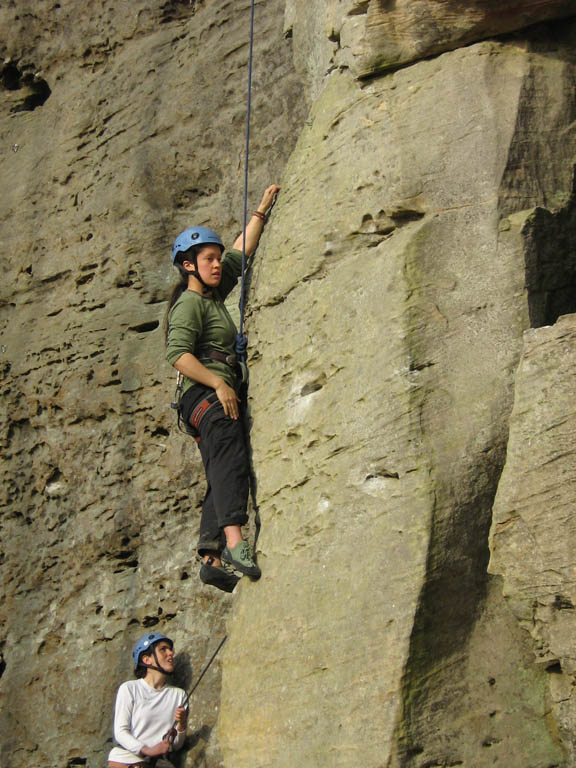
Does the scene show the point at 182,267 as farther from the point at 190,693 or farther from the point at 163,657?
the point at 190,693

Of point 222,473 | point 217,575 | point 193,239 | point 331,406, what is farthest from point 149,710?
point 193,239

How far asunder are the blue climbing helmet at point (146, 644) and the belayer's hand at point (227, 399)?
4.24ft

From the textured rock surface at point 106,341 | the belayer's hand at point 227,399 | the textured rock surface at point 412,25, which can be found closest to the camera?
the textured rock surface at point 412,25

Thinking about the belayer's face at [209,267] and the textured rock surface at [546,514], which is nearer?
the textured rock surface at [546,514]

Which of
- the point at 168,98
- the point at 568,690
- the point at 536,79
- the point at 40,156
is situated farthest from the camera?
the point at 40,156

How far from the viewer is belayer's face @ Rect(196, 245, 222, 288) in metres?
5.44

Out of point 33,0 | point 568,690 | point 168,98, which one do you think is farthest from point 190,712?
point 33,0

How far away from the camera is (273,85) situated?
6766 millimetres

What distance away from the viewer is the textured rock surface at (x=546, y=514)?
3959 mm

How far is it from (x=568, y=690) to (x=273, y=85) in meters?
4.20

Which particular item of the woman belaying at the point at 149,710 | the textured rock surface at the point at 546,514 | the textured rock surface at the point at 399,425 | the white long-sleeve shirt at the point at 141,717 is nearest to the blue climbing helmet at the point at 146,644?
the woman belaying at the point at 149,710

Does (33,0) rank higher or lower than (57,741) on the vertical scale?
higher

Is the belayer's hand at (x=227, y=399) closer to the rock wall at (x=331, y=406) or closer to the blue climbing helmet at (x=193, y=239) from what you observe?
the rock wall at (x=331, y=406)

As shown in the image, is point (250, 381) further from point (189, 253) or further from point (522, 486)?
point (522, 486)
